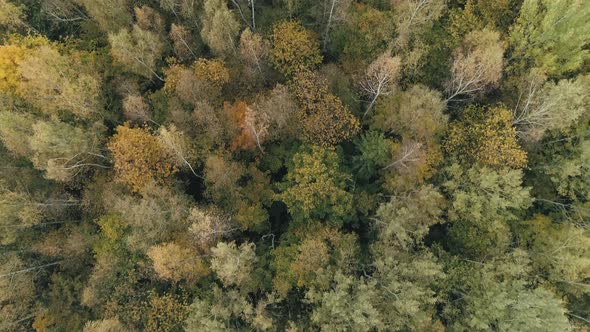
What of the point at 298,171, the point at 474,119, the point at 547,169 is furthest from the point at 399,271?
the point at 547,169

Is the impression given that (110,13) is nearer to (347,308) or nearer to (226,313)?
(226,313)

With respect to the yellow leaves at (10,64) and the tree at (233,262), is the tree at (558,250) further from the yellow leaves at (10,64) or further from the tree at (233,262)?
the yellow leaves at (10,64)

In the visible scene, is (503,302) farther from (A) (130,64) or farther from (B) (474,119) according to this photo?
(A) (130,64)

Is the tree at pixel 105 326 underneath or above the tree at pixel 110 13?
underneath

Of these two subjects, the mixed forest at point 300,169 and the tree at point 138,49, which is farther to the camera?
the tree at point 138,49

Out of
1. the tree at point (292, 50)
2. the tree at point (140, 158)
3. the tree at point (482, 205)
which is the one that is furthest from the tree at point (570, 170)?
the tree at point (140, 158)

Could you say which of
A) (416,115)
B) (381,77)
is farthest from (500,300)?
(381,77)

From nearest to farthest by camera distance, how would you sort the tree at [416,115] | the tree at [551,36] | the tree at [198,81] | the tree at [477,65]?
the tree at [416,115] → the tree at [477,65] → the tree at [551,36] → the tree at [198,81]
